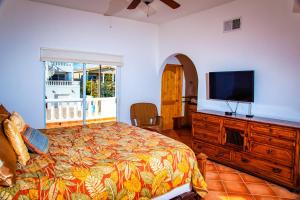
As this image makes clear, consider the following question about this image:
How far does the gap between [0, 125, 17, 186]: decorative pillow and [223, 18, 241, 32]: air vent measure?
11.8 ft

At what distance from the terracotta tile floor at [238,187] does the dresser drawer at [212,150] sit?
0.20 meters

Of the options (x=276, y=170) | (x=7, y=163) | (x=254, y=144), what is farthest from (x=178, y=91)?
(x=7, y=163)

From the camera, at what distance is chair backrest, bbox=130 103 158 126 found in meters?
4.97

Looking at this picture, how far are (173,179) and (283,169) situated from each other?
1.69 meters

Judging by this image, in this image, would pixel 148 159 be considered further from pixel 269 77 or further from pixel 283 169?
pixel 269 77

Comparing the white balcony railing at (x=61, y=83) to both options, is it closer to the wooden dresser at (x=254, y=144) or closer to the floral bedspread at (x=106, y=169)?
the floral bedspread at (x=106, y=169)

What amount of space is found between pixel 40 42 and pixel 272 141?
4102 millimetres

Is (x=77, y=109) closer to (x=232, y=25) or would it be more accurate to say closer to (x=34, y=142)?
(x=34, y=142)

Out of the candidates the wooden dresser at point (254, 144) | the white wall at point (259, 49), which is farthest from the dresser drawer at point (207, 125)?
the white wall at point (259, 49)

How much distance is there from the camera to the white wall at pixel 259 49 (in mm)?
3109

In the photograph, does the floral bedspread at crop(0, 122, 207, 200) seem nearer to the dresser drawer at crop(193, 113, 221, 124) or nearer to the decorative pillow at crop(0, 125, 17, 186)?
the decorative pillow at crop(0, 125, 17, 186)

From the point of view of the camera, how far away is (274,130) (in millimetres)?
2941

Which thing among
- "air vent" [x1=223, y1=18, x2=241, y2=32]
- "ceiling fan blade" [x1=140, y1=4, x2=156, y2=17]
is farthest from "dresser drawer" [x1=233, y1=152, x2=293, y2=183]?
"ceiling fan blade" [x1=140, y1=4, x2=156, y2=17]

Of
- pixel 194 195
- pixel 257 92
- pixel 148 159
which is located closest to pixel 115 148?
pixel 148 159
